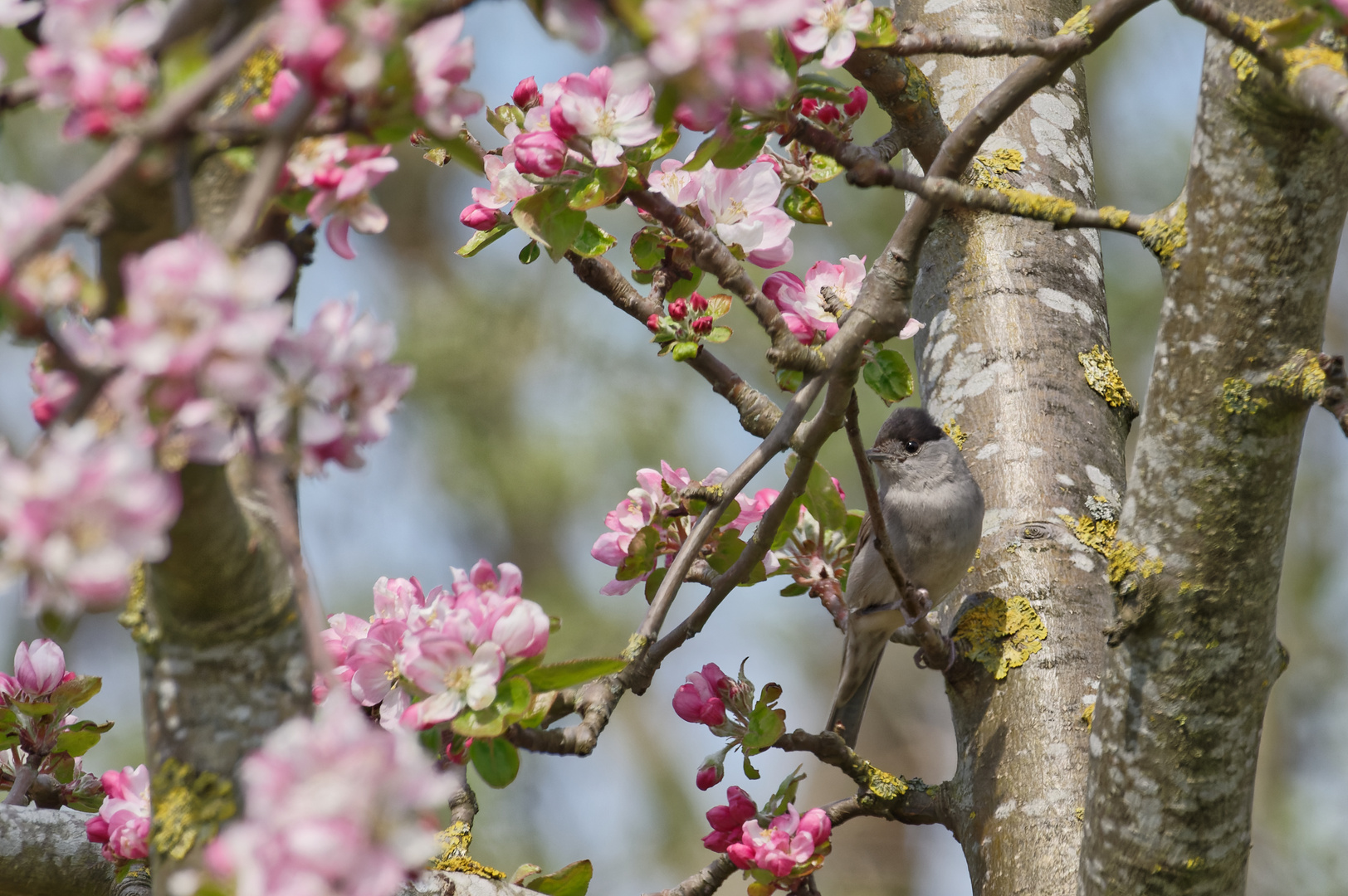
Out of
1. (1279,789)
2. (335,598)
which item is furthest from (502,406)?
(1279,789)

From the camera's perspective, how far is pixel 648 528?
2510mm

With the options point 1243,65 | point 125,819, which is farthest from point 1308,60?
point 125,819

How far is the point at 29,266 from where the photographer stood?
0.88 metres

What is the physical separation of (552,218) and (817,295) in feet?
2.08

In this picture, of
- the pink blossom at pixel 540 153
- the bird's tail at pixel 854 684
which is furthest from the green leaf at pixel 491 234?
the bird's tail at pixel 854 684

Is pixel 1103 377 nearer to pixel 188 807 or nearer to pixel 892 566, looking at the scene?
pixel 892 566

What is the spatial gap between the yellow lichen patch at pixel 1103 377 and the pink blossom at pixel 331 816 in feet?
8.40

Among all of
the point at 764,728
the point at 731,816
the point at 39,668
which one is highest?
the point at 764,728

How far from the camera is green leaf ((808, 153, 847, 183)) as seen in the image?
244cm

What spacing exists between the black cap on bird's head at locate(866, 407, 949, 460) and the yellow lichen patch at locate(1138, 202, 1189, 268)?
2050mm

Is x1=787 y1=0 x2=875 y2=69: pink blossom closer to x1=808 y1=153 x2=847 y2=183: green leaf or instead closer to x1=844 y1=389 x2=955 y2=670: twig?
x1=808 y1=153 x2=847 y2=183: green leaf

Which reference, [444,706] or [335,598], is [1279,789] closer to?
[335,598]

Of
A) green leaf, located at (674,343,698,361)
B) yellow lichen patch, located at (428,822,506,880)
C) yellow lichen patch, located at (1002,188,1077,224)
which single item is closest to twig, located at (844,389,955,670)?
green leaf, located at (674,343,698,361)

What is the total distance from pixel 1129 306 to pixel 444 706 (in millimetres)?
9652
